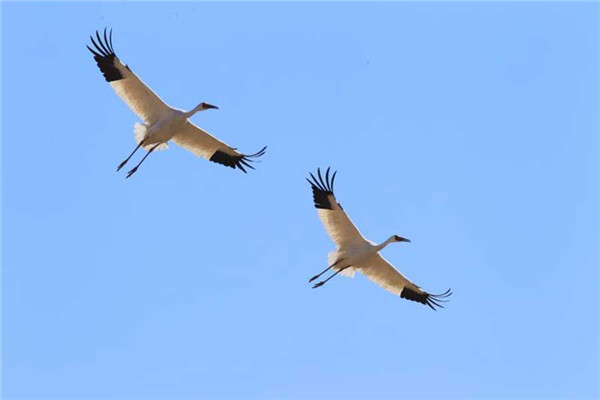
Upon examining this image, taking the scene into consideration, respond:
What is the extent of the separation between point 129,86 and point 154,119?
0.89 metres

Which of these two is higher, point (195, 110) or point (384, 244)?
point (195, 110)

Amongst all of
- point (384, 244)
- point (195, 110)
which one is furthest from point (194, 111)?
Result: point (384, 244)

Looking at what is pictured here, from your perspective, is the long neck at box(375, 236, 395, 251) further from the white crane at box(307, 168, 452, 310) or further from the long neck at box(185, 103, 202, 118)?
the long neck at box(185, 103, 202, 118)

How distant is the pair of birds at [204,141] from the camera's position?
29.6 metres

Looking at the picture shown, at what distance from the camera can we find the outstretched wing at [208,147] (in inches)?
1216

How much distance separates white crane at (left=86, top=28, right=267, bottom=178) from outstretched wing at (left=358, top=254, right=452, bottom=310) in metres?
3.42

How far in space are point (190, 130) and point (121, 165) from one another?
1.62 m

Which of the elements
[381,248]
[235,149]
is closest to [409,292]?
[381,248]

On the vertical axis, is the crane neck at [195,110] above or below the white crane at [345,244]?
above

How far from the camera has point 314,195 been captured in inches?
1179

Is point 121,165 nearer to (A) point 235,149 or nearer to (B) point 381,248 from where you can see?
(A) point 235,149

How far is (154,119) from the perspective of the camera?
30.2 meters

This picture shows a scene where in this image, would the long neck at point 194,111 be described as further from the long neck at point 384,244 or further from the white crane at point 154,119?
the long neck at point 384,244

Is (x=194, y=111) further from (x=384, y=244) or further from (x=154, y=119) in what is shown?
(x=384, y=244)
